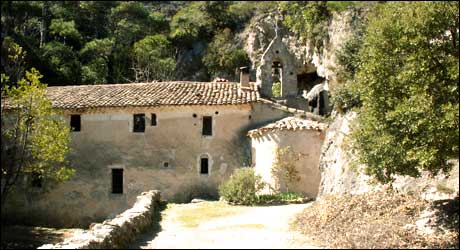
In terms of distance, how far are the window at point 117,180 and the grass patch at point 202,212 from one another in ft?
19.3

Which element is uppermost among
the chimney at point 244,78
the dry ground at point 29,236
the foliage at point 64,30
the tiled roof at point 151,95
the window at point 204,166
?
the foliage at point 64,30

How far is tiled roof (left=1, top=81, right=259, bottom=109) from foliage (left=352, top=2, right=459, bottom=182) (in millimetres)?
13545

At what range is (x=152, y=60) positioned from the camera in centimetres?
4488

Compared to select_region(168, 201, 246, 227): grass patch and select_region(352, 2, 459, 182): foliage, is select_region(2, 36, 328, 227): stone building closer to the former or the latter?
select_region(168, 201, 246, 227): grass patch

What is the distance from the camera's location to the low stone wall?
1130cm

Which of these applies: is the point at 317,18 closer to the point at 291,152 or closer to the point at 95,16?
the point at 291,152

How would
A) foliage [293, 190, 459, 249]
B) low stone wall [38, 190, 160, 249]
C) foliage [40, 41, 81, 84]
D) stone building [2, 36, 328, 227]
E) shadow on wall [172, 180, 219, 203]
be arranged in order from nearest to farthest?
1. low stone wall [38, 190, 160, 249]
2. foliage [293, 190, 459, 249]
3. shadow on wall [172, 180, 219, 203]
4. stone building [2, 36, 328, 227]
5. foliage [40, 41, 81, 84]

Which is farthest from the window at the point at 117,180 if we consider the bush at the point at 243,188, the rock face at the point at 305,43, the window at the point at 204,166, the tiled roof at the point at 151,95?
the rock face at the point at 305,43

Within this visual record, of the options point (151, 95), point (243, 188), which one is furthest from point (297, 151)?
point (151, 95)

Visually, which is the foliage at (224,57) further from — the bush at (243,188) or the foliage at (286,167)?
the bush at (243,188)

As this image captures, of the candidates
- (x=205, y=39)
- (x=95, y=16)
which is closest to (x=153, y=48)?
(x=205, y=39)

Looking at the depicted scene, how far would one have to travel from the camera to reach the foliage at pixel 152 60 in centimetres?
4384

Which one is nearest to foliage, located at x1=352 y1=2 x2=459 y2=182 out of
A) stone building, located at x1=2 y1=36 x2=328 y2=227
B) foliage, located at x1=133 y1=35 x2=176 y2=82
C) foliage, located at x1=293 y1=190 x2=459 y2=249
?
foliage, located at x1=293 y1=190 x2=459 y2=249

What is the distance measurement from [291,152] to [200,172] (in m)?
5.39
